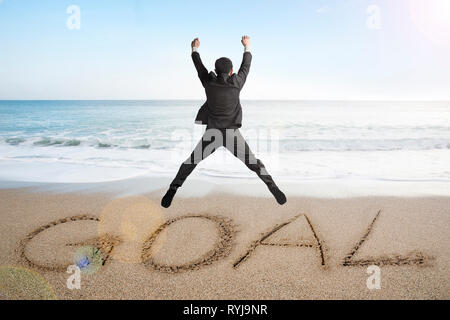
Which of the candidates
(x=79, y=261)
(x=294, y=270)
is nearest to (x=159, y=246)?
(x=79, y=261)

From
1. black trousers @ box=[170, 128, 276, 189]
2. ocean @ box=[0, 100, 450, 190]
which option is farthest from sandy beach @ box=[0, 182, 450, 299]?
ocean @ box=[0, 100, 450, 190]

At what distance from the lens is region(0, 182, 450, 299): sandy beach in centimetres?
245

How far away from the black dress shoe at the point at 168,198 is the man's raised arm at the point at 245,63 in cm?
179

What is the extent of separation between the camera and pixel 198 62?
3875 mm

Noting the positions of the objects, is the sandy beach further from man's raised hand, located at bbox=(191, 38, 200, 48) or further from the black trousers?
man's raised hand, located at bbox=(191, 38, 200, 48)

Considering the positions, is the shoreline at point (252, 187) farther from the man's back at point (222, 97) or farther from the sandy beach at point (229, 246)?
the man's back at point (222, 97)

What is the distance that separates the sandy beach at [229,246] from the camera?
96.3 inches

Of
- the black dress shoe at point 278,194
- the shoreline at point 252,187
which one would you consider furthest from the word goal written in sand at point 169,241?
the shoreline at point 252,187

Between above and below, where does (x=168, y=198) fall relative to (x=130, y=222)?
above

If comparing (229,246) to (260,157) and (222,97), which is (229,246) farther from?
(260,157)

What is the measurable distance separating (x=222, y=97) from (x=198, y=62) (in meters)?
0.66

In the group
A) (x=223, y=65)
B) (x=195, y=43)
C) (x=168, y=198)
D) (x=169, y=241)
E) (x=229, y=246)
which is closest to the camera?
(x=229, y=246)

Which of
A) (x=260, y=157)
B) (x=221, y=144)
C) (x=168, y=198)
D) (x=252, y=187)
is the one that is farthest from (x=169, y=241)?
(x=260, y=157)
